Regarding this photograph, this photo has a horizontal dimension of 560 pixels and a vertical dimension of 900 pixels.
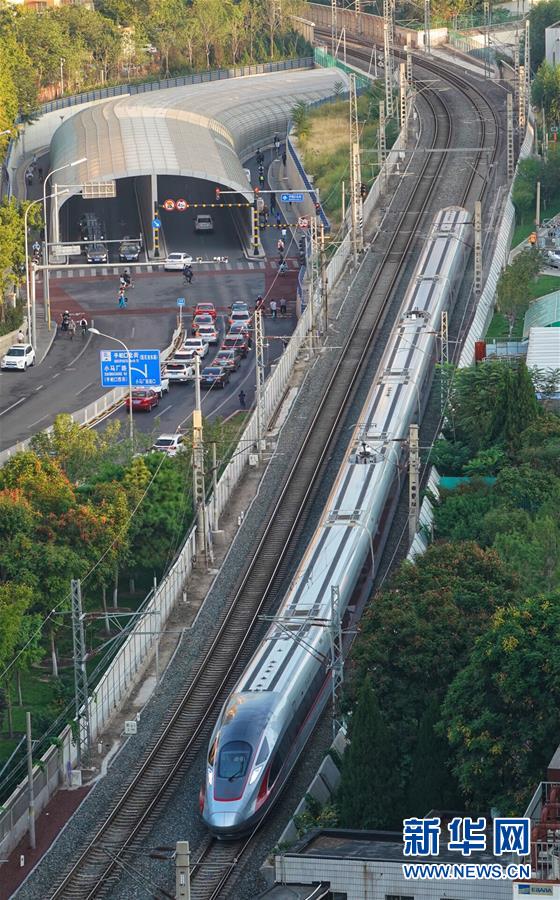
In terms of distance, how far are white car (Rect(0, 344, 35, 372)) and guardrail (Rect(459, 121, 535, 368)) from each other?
25666 mm

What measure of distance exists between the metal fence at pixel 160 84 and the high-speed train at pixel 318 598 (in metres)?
80.6

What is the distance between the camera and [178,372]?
114062 millimetres

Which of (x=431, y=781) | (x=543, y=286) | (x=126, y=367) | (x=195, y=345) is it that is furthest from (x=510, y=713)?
(x=543, y=286)

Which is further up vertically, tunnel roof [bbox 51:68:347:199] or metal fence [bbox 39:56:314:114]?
metal fence [bbox 39:56:314:114]

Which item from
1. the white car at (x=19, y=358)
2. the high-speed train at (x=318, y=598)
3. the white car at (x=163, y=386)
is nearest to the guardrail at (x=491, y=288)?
the high-speed train at (x=318, y=598)

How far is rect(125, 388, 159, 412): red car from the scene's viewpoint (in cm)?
10900

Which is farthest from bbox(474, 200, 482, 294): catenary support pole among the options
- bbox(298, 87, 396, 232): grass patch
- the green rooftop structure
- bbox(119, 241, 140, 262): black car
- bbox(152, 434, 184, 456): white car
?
bbox(119, 241, 140, 262): black car

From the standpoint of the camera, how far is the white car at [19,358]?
11731 cm

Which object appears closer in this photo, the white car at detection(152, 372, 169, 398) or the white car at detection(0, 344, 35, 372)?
the white car at detection(152, 372, 169, 398)

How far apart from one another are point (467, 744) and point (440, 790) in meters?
2.32

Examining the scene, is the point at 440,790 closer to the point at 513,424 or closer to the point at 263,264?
the point at 513,424

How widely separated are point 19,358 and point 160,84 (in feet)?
261

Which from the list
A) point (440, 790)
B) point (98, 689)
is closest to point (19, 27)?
point (98, 689)

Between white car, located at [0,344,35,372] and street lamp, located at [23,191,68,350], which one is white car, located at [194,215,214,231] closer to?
street lamp, located at [23,191,68,350]
